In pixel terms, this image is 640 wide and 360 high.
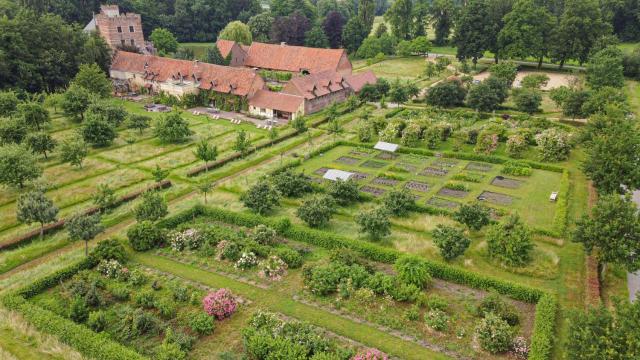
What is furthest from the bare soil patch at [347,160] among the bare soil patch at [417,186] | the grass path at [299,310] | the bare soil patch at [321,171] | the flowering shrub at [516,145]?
the grass path at [299,310]

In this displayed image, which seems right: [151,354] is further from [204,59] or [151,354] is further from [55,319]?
[204,59]

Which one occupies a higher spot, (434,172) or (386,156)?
(386,156)

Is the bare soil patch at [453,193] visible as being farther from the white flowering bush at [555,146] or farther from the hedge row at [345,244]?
the white flowering bush at [555,146]

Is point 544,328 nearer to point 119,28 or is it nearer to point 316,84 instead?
point 316,84

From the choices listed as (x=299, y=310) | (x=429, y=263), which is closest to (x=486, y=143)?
(x=429, y=263)

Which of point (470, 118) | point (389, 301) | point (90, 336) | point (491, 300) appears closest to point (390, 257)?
point (389, 301)
